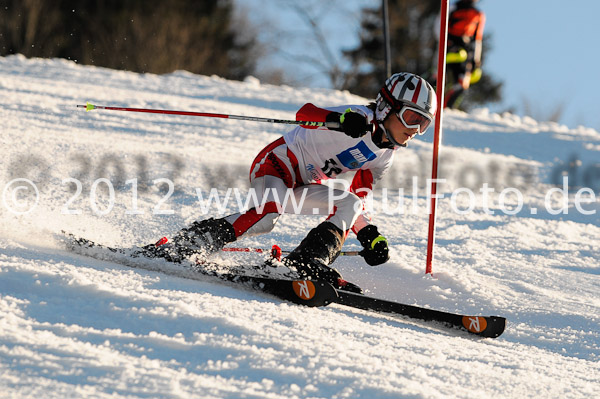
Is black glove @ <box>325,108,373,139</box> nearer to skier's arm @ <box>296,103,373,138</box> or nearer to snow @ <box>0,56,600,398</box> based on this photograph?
skier's arm @ <box>296,103,373,138</box>

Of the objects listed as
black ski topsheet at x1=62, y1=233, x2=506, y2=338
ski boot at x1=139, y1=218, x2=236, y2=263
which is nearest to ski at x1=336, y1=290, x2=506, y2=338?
black ski topsheet at x1=62, y1=233, x2=506, y2=338

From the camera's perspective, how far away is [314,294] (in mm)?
3197

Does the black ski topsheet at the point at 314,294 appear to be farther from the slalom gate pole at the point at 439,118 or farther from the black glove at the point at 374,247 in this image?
the slalom gate pole at the point at 439,118

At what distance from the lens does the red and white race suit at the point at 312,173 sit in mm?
3789

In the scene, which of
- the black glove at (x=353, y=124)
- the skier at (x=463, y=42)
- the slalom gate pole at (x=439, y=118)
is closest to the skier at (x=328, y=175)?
the black glove at (x=353, y=124)

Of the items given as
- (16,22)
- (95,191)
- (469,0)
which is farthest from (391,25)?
(95,191)

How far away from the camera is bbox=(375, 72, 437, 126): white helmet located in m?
3.66

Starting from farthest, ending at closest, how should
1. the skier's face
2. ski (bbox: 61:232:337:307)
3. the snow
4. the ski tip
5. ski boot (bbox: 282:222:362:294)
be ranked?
1. the skier's face
2. ski boot (bbox: 282:222:362:294)
3. the ski tip
4. ski (bbox: 61:232:337:307)
5. the snow

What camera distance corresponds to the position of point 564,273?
5227mm

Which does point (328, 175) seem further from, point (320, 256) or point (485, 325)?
point (485, 325)

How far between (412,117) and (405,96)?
11 centimetres

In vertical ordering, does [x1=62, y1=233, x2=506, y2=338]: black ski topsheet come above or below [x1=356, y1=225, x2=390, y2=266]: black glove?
below

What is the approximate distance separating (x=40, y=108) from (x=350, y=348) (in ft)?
21.9

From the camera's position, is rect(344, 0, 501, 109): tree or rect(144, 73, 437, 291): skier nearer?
rect(144, 73, 437, 291): skier
